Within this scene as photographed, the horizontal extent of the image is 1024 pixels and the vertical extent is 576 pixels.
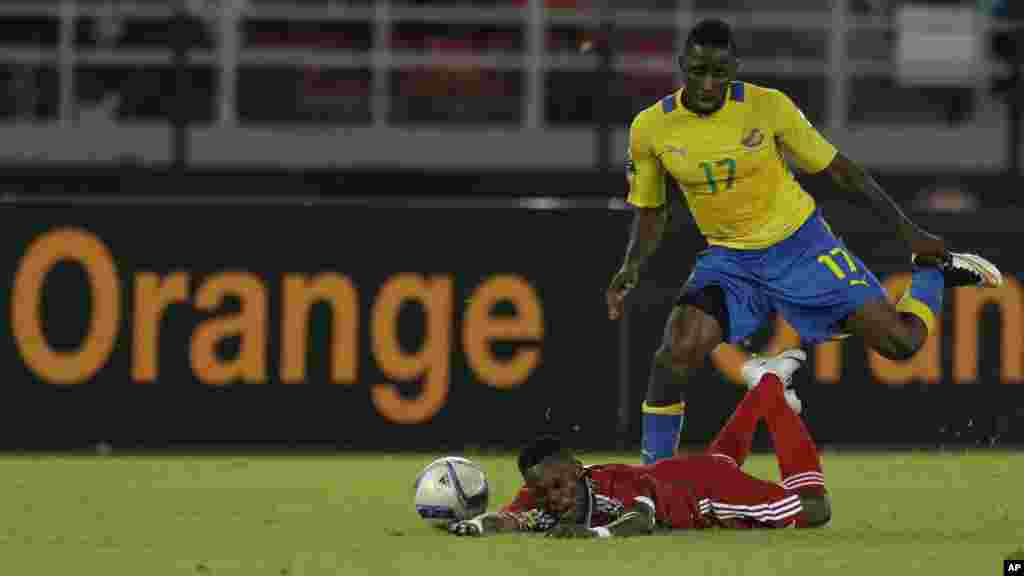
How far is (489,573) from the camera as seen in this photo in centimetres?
771

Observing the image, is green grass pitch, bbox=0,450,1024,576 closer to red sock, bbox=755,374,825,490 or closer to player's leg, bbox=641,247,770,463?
red sock, bbox=755,374,825,490

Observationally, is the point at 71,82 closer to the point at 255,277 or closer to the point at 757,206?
the point at 255,277

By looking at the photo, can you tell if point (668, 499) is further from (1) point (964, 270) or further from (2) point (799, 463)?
(1) point (964, 270)

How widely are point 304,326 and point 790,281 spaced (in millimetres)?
3931

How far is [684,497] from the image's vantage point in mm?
8844

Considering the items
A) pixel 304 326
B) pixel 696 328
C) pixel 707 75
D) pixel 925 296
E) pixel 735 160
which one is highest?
pixel 707 75

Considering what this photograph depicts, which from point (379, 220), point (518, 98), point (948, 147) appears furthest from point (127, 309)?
point (948, 147)

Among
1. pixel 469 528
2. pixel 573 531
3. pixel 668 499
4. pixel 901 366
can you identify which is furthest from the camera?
pixel 901 366

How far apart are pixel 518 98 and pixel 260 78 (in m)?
1.92

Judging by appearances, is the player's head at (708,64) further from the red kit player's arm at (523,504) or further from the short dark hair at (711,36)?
the red kit player's arm at (523,504)

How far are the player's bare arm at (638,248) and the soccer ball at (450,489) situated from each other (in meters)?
1.22

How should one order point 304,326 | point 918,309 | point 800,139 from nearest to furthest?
point 800,139 → point 918,309 → point 304,326

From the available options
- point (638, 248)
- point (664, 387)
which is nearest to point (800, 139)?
point (638, 248)

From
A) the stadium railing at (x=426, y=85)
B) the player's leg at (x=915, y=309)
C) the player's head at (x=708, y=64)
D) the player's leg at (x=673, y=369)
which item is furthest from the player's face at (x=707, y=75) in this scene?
the stadium railing at (x=426, y=85)
